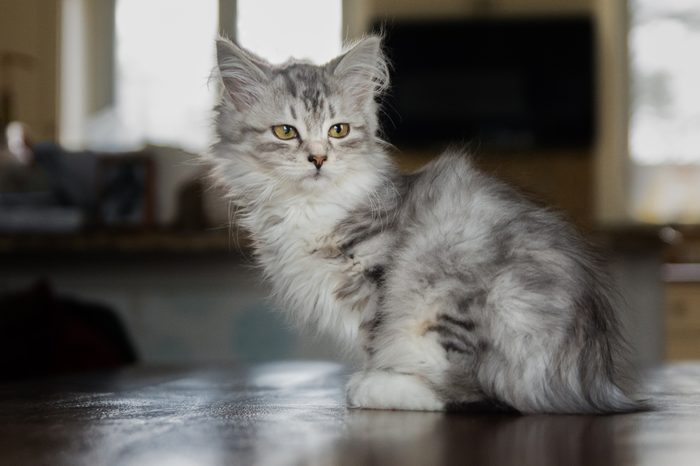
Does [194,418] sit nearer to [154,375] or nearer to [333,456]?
[333,456]

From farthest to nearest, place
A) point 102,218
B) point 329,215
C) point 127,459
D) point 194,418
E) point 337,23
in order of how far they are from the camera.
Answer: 1. point 337,23
2. point 102,218
3. point 329,215
4. point 194,418
5. point 127,459

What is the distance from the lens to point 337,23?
20.0 ft

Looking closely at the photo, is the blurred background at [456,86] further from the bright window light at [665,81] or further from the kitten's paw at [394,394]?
the kitten's paw at [394,394]

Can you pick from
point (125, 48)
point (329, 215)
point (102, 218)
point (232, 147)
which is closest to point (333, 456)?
point (329, 215)

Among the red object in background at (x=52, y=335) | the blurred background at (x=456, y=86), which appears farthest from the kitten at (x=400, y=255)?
the blurred background at (x=456, y=86)

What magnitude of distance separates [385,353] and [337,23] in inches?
206

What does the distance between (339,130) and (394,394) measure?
41 cm

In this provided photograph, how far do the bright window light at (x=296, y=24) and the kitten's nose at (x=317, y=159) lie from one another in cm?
472

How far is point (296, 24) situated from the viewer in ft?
19.7

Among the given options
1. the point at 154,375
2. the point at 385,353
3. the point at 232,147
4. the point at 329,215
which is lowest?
the point at 154,375

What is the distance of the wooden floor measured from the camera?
719 mm

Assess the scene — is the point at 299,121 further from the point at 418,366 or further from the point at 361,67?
the point at 418,366

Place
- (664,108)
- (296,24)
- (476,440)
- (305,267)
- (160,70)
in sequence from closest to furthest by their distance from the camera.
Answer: (476,440) → (305,267) → (664,108) → (296,24) → (160,70)

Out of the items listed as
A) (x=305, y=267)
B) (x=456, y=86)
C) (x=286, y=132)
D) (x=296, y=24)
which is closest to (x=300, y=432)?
(x=305, y=267)
